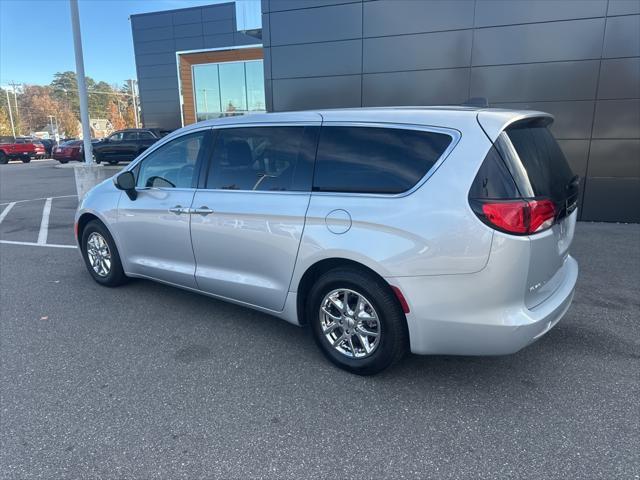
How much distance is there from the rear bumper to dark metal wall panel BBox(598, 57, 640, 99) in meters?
7.08

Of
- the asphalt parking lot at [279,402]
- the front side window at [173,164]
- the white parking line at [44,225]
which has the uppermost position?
the front side window at [173,164]

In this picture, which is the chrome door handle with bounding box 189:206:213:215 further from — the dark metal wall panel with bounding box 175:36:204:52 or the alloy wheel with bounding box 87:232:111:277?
the dark metal wall panel with bounding box 175:36:204:52

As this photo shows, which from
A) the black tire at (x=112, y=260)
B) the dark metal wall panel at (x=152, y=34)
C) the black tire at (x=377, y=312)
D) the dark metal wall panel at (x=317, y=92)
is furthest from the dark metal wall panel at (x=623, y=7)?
the dark metal wall panel at (x=152, y=34)

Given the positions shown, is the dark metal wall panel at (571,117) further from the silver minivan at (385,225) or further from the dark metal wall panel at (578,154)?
the silver minivan at (385,225)

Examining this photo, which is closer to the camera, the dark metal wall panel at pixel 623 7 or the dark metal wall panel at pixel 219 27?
the dark metal wall panel at pixel 623 7

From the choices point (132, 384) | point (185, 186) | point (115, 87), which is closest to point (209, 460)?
point (132, 384)

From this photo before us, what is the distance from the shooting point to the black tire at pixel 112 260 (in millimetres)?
4832

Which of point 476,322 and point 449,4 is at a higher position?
point 449,4

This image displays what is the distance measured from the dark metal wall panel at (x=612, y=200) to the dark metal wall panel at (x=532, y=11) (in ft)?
9.64

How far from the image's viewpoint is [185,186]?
408 cm

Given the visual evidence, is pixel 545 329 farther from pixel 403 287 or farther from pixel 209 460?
pixel 209 460

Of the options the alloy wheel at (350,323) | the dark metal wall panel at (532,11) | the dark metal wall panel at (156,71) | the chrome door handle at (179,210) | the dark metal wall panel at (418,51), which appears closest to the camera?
the alloy wheel at (350,323)

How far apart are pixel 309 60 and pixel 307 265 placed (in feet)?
26.1

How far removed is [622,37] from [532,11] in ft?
5.12
